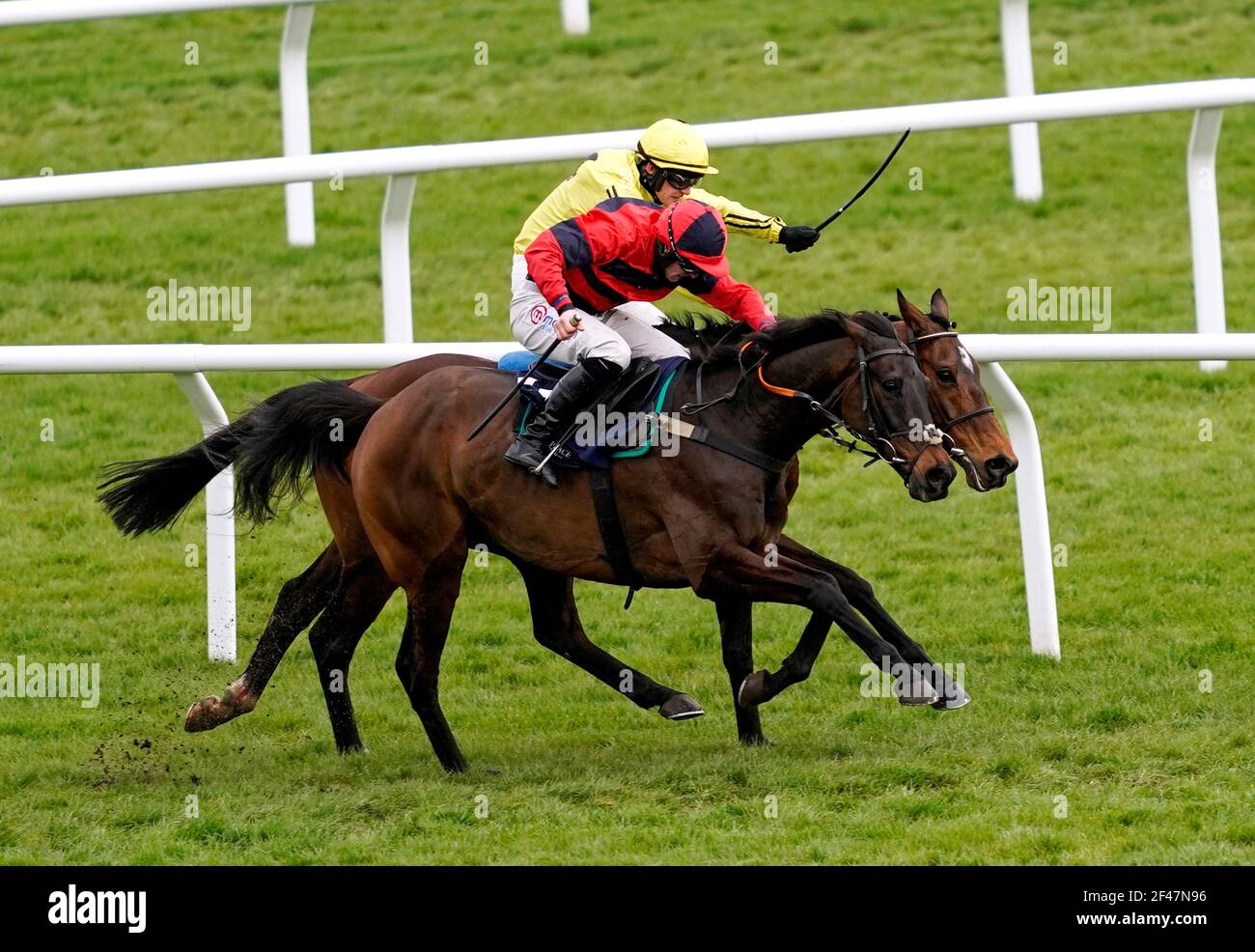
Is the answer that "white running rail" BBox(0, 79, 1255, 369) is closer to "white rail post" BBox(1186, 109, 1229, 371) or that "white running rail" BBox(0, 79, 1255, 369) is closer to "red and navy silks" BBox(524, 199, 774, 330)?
"white rail post" BBox(1186, 109, 1229, 371)

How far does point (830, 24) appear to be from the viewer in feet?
43.6

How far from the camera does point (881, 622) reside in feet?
19.8

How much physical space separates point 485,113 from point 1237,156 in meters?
4.59

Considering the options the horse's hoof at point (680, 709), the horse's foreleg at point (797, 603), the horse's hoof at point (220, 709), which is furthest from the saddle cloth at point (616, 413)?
the horse's hoof at point (220, 709)

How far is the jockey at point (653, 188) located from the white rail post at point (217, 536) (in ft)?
4.40

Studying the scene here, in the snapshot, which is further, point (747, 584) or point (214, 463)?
point (214, 463)

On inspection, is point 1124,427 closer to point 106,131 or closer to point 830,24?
point 830,24

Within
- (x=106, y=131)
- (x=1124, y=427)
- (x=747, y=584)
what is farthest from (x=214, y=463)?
(x=106, y=131)

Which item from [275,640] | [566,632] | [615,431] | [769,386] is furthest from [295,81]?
[769,386]

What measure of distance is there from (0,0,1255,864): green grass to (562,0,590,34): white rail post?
8.5 inches

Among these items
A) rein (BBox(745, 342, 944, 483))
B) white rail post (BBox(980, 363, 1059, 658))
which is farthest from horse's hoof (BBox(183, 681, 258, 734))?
white rail post (BBox(980, 363, 1059, 658))

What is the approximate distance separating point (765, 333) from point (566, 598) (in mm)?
1210

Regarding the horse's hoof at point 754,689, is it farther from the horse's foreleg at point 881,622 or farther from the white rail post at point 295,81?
the white rail post at point 295,81

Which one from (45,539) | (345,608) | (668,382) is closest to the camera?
(668,382)
